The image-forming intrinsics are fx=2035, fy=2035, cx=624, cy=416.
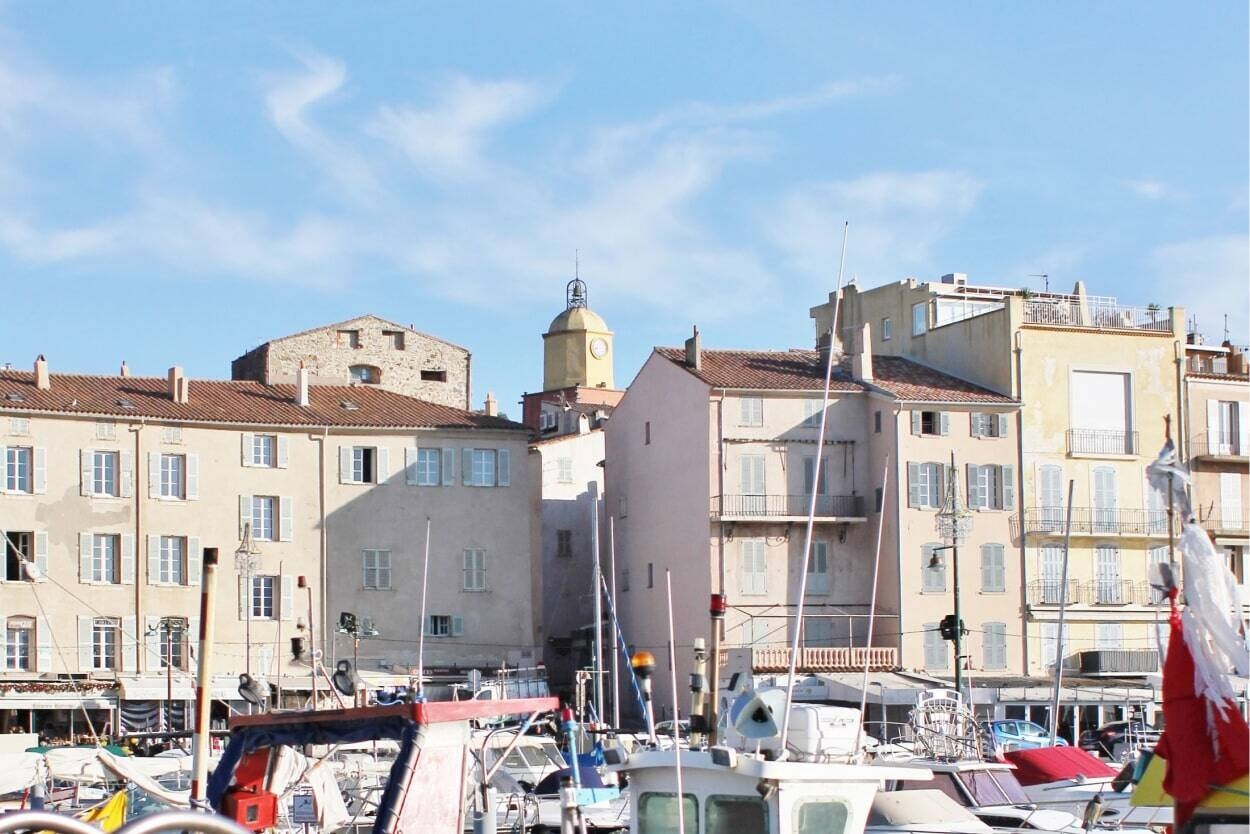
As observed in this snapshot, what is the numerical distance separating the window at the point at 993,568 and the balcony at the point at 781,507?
3.61m

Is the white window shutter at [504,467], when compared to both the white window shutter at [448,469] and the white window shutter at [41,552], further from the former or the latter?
the white window shutter at [41,552]

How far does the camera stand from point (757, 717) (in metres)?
14.3

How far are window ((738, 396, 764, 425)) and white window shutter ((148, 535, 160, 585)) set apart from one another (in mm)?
15989

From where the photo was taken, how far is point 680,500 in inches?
2218

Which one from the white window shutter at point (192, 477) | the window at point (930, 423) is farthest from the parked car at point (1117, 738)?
the white window shutter at point (192, 477)

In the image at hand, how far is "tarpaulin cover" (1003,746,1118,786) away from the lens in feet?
91.4

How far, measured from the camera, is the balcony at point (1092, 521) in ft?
186

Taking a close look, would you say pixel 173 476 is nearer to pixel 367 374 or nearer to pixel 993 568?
pixel 367 374

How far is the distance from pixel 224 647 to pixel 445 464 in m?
8.30

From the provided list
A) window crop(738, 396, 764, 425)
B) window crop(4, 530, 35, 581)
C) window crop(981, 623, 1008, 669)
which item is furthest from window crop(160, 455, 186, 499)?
window crop(981, 623, 1008, 669)

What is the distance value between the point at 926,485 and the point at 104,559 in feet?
72.7

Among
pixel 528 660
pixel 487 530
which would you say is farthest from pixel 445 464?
pixel 528 660

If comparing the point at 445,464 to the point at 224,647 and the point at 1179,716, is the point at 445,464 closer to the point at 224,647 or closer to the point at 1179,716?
the point at 224,647

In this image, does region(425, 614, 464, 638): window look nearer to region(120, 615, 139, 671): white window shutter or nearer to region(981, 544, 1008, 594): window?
region(120, 615, 139, 671): white window shutter
